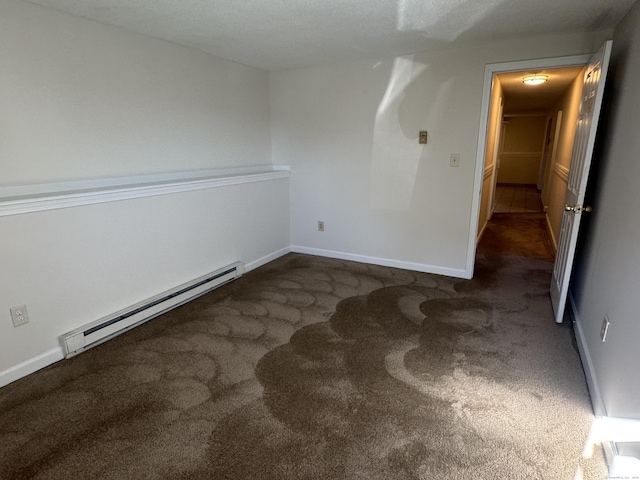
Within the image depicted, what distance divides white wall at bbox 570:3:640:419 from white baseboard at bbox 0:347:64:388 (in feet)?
9.98

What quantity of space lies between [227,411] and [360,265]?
2511 millimetres

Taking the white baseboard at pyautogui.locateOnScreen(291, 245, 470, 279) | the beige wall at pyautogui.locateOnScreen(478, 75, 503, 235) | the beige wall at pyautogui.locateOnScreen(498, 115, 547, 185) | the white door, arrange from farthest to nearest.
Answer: the beige wall at pyautogui.locateOnScreen(498, 115, 547, 185), the beige wall at pyautogui.locateOnScreen(478, 75, 503, 235), the white baseboard at pyautogui.locateOnScreen(291, 245, 470, 279), the white door

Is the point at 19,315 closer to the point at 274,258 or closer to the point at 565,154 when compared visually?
the point at 274,258

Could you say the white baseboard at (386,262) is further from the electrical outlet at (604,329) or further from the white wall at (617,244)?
the electrical outlet at (604,329)

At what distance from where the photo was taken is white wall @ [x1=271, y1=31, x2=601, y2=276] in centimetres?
336

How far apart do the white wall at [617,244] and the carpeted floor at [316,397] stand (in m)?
0.26

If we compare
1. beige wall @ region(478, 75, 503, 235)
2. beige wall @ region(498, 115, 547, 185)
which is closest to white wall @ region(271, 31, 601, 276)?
beige wall @ region(478, 75, 503, 235)

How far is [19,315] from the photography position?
84.3 inches

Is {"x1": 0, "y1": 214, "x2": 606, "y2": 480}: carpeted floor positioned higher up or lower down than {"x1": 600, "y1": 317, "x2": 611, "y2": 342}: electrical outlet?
lower down

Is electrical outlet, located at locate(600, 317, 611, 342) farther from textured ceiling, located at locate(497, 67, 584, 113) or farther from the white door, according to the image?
textured ceiling, located at locate(497, 67, 584, 113)

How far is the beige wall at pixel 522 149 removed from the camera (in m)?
11.2

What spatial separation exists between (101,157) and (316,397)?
2.19 m

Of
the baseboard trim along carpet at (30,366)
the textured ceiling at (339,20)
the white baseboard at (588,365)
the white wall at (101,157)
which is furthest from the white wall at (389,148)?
the baseboard trim along carpet at (30,366)

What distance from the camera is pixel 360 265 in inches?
162
